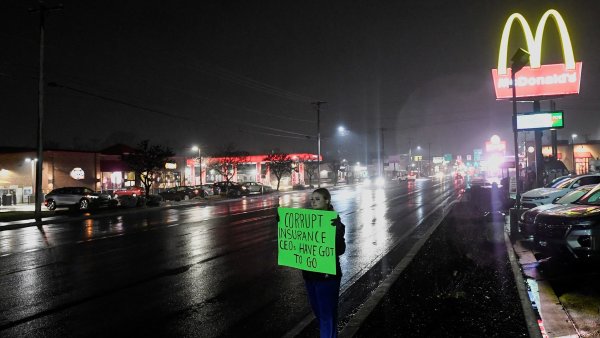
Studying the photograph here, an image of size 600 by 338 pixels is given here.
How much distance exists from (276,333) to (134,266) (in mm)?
5578

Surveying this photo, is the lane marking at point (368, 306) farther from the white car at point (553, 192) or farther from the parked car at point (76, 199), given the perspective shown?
the parked car at point (76, 199)

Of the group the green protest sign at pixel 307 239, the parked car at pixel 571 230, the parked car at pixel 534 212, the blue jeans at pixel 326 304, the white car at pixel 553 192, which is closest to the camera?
the blue jeans at pixel 326 304

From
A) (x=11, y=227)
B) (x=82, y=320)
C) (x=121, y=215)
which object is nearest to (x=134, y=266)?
(x=82, y=320)

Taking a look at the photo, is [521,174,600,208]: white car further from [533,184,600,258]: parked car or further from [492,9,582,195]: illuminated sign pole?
[492,9,582,195]: illuminated sign pole

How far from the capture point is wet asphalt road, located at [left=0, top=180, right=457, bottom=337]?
239 inches

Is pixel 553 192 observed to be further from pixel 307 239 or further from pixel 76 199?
pixel 76 199

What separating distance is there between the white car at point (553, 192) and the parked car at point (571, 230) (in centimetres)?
759

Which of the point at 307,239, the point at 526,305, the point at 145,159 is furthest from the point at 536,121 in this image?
the point at 145,159

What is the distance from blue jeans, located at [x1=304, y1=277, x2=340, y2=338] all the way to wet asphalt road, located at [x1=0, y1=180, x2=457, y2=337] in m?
1.39

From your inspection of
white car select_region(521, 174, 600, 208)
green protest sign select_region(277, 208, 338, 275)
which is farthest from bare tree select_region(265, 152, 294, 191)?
green protest sign select_region(277, 208, 338, 275)

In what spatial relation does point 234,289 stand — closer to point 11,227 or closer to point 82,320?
point 82,320

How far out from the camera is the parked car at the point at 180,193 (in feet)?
135

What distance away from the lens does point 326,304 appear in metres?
4.28

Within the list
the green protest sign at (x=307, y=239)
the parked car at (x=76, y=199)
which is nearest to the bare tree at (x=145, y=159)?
the parked car at (x=76, y=199)
